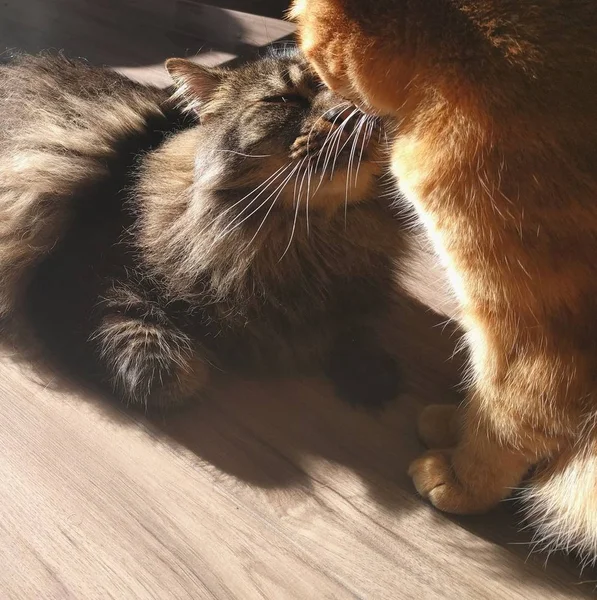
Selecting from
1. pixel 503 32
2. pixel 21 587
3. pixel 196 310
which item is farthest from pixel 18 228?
pixel 503 32

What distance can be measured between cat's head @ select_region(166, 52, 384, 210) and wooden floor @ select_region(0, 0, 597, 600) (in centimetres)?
41

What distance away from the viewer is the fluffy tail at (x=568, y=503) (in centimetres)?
85

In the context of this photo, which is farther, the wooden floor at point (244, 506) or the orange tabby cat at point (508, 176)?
the wooden floor at point (244, 506)

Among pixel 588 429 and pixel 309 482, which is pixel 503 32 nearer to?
pixel 588 429

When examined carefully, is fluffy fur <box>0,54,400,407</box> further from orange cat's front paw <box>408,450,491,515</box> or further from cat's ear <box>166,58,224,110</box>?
orange cat's front paw <box>408,450,491,515</box>

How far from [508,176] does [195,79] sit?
691mm

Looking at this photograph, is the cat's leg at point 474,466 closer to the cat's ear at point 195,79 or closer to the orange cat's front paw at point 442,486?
the orange cat's front paw at point 442,486

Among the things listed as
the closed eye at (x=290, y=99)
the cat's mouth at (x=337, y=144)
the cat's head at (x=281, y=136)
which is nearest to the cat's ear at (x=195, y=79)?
Answer: the cat's head at (x=281, y=136)

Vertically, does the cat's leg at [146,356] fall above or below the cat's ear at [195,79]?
below

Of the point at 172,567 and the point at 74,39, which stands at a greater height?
the point at 74,39

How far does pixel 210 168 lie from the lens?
3.60 feet

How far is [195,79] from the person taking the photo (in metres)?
Result: 1.14

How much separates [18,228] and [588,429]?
3.60 feet

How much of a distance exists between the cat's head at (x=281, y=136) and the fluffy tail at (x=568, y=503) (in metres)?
0.57
